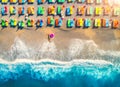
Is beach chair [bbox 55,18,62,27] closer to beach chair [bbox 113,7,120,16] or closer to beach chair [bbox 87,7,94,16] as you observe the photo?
beach chair [bbox 87,7,94,16]

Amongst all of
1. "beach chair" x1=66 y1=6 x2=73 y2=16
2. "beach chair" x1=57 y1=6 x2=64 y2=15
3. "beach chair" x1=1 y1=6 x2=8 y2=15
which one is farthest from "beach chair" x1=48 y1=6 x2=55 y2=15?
"beach chair" x1=1 y1=6 x2=8 y2=15

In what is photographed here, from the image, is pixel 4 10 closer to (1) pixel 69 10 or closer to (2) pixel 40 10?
(2) pixel 40 10

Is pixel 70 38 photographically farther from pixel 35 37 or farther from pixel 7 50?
pixel 7 50

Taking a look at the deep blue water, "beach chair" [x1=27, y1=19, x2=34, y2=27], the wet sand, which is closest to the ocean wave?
the deep blue water

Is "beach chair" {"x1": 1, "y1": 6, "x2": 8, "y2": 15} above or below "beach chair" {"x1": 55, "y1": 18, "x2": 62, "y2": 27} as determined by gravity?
above

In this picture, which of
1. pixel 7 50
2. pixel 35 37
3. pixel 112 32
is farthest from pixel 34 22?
pixel 112 32

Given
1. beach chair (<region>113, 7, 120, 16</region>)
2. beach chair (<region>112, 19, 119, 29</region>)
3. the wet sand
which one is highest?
beach chair (<region>113, 7, 120, 16</region>)

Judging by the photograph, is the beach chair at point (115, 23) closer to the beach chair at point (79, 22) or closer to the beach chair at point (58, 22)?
the beach chair at point (79, 22)

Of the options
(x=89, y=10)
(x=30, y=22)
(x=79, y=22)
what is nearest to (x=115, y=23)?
(x=89, y=10)

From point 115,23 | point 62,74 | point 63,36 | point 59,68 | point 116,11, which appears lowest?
point 62,74
